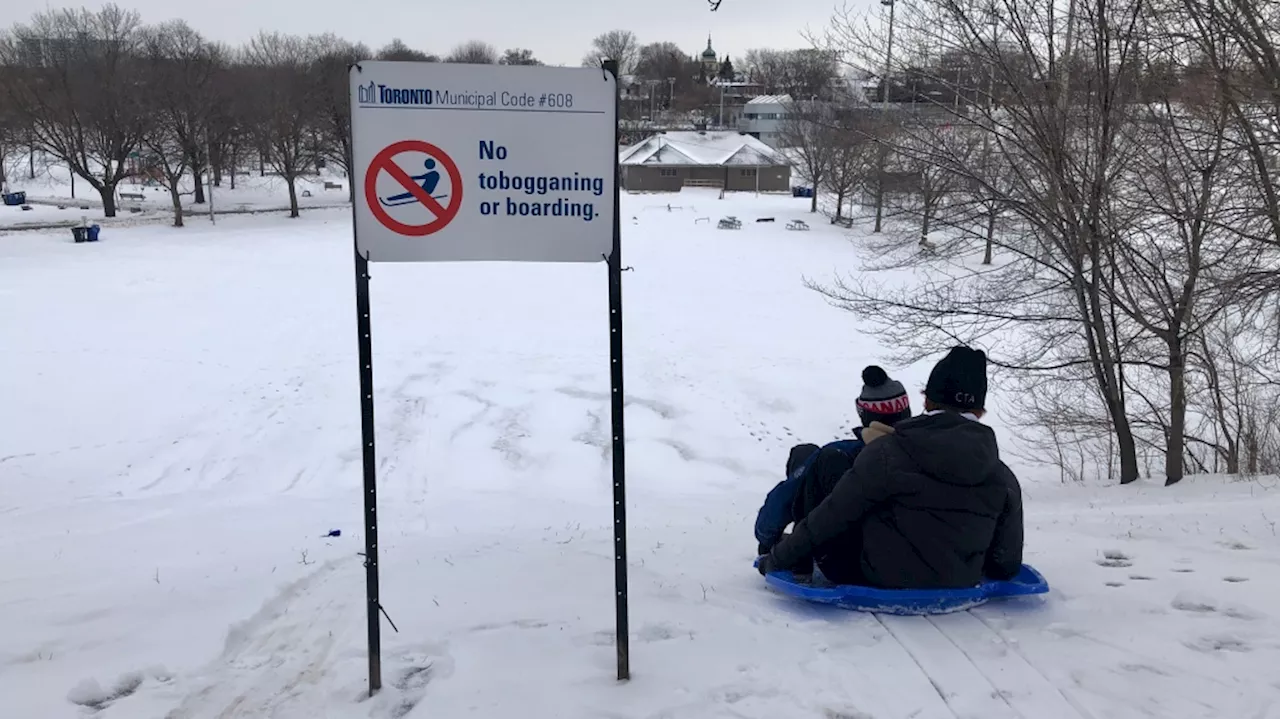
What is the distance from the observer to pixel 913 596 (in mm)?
4160

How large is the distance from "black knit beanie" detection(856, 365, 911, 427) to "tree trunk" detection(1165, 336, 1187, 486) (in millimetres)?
6163

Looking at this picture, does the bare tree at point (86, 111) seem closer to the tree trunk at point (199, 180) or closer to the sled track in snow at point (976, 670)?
the tree trunk at point (199, 180)

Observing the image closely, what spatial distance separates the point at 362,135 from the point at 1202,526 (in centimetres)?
605

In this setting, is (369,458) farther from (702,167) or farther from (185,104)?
(702,167)

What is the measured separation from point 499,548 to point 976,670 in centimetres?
352

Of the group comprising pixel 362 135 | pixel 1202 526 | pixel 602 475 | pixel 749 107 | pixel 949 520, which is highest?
pixel 749 107

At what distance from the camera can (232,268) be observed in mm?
31562

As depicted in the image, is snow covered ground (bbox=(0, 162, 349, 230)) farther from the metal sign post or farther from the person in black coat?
the person in black coat

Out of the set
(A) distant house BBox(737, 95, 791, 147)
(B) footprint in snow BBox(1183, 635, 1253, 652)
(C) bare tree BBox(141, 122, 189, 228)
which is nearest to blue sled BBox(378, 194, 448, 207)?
(B) footprint in snow BBox(1183, 635, 1253, 652)

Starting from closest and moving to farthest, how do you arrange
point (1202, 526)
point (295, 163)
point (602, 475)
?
1. point (1202, 526)
2. point (602, 475)
3. point (295, 163)

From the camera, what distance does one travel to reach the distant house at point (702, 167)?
78.8m

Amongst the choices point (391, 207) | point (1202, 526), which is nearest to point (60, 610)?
point (391, 207)

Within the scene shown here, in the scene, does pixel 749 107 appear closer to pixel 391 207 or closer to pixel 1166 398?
pixel 1166 398

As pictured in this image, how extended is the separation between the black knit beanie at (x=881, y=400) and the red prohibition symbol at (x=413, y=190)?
2.46m
